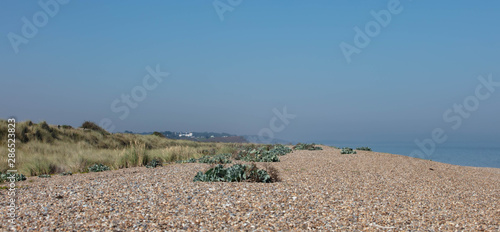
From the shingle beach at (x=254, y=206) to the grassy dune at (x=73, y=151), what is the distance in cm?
441

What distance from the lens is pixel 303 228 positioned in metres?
4.76

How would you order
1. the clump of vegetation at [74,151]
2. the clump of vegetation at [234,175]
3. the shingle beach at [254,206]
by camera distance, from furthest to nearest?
the clump of vegetation at [74,151]
the clump of vegetation at [234,175]
the shingle beach at [254,206]

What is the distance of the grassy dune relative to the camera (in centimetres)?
1176

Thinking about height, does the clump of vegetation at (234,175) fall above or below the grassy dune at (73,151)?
below

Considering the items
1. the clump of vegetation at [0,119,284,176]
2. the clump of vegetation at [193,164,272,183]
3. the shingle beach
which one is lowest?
the shingle beach

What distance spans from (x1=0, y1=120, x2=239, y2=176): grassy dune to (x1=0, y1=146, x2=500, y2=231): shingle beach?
4.41 metres

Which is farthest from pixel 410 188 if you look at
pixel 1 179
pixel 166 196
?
pixel 1 179

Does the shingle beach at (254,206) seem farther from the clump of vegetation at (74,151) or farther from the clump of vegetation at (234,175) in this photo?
the clump of vegetation at (74,151)

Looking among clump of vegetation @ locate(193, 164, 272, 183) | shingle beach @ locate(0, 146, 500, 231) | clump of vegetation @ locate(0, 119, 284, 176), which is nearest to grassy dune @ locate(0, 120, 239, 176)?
clump of vegetation @ locate(0, 119, 284, 176)

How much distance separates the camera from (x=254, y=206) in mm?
5504

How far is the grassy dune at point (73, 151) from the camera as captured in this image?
11.8 metres

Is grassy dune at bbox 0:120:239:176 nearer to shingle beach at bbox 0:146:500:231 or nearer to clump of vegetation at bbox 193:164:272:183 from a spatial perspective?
shingle beach at bbox 0:146:500:231

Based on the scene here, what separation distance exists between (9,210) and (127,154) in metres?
7.06

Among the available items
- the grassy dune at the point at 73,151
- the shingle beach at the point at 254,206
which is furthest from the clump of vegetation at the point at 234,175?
the grassy dune at the point at 73,151
